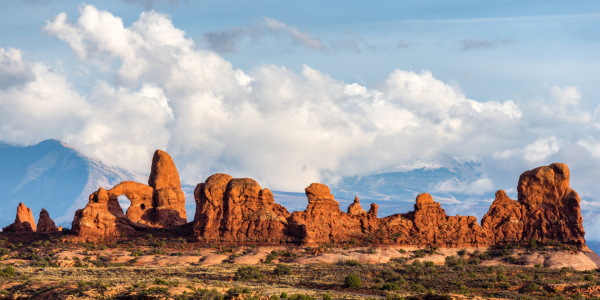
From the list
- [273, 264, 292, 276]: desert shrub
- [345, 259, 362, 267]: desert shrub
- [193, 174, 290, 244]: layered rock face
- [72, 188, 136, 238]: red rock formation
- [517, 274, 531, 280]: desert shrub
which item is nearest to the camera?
[517, 274, 531, 280]: desert shrub

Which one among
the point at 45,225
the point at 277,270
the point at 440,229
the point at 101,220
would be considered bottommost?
the point at 277,270

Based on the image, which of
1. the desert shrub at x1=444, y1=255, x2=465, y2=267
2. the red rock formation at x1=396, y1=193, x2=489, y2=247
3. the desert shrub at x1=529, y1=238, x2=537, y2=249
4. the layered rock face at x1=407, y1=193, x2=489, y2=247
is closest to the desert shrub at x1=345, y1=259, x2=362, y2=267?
the red rock formation at x1=396, y1=193, x2=489, y2=247

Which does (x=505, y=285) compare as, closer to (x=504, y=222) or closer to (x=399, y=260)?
(x=399, y=260)

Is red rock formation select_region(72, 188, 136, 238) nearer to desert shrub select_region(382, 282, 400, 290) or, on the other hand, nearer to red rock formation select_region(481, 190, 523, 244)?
desert shrub select_region(382, 282, 400, 290)

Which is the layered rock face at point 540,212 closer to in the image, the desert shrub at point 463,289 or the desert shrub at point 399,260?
the desert shrub at point 399,260

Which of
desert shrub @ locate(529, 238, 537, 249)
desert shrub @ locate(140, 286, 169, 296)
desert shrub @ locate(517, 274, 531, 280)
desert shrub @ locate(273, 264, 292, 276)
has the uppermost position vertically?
desert shrub @ locate(529, 238, 537, 249)

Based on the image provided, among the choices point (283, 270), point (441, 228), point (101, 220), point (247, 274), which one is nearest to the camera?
point (247, 274)

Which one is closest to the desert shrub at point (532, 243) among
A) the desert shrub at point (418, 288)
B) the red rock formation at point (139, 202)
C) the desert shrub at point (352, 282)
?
the desert shrub at point (418, 288)

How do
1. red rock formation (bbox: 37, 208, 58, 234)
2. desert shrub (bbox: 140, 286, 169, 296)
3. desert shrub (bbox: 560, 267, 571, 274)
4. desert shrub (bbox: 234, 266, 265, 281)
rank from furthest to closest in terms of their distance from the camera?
1. red rock formation (bbox: 37, 208, 58, 234)
2. desert shrub (bbox: 560, 267, 571, 274)
3. desert shrub (bbox: 234, 266, 265, 281)
4. desert shrub (bbox: 140, 286, 169, 296)

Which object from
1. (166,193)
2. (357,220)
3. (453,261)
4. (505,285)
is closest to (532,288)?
(505,285)

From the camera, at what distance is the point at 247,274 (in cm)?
7219

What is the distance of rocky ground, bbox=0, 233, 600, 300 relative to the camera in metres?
57.0

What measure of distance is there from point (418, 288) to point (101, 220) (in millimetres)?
51062

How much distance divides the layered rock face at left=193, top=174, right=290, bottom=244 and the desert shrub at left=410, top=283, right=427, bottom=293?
91.9ft
